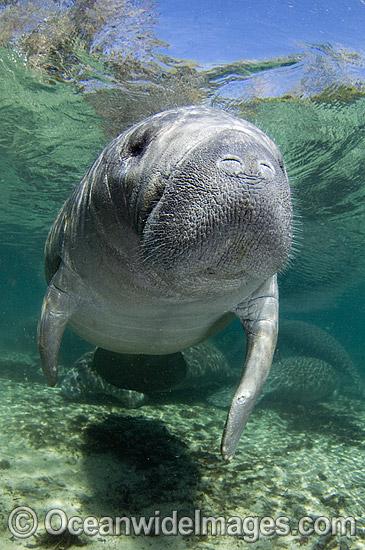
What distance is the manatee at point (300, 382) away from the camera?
29.4 ft

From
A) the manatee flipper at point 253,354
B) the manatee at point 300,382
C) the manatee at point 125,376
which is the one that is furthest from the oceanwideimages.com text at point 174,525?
the manatee at point 300,382

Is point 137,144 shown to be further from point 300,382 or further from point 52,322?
point 300,382

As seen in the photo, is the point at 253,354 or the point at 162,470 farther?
the point at 162,470

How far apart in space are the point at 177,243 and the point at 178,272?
20 centimetres

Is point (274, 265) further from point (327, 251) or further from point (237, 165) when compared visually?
point (327, 251)

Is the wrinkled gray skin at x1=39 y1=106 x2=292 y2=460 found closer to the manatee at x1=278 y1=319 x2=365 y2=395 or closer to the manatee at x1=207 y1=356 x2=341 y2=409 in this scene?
the manatee at x1=207 y1=356 x2=341 y2=409

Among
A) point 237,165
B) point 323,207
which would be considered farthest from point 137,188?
point 323,207

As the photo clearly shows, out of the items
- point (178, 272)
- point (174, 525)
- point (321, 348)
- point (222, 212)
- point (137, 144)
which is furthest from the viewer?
point (321, 348)

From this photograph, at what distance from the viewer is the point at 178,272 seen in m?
1.92

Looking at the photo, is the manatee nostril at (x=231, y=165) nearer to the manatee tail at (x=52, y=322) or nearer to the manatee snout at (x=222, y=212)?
the manatee snout at (x=222, y=212)

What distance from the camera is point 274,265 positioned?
1.98 metres

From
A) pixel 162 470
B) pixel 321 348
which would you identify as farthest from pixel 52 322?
pixel 321 348

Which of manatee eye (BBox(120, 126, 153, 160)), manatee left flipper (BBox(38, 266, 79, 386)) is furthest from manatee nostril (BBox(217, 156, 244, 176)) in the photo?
manatee left flipper (BBox(38, 266, 79, 386))

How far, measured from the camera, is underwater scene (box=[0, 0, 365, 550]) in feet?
6.46
